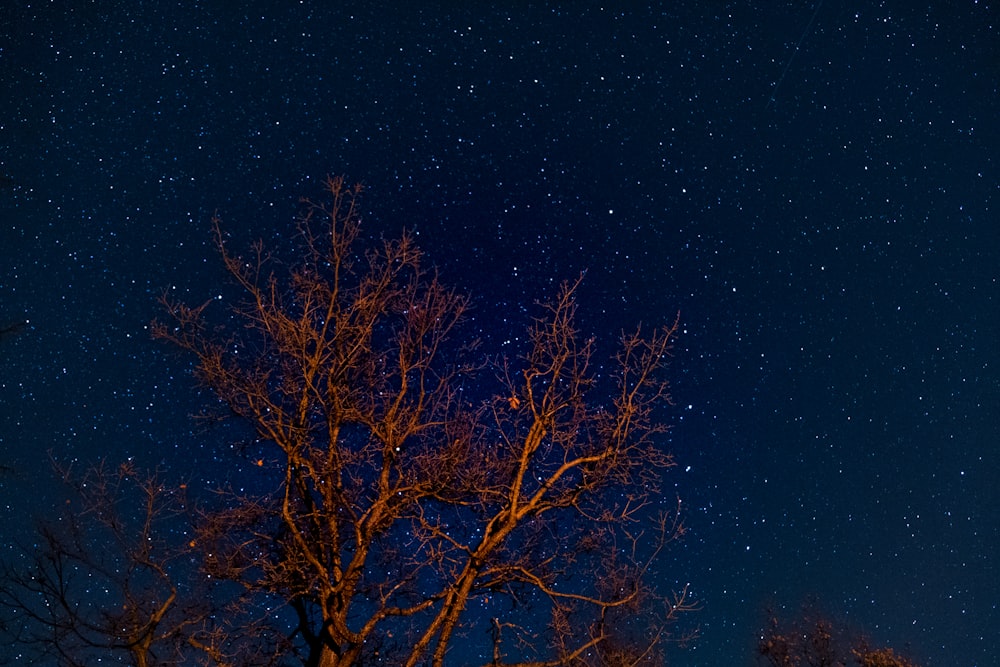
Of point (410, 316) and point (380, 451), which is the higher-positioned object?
point (410, 316)

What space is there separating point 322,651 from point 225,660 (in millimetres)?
1140

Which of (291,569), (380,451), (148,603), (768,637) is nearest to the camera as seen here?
(291,569)

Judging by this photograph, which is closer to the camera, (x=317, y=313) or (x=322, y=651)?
(x=322, y=651)

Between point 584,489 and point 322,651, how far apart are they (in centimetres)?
361

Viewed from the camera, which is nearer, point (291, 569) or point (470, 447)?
point (291, 569)

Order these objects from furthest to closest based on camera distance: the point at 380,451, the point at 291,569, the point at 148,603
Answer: the point at 148,603, the point at 380,451, the point at 291,569

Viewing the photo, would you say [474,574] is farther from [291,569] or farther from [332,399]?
[332,399]

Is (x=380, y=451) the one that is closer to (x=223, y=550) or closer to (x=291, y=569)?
(x=291, y=569)

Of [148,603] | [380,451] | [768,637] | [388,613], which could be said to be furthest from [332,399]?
[768,637]

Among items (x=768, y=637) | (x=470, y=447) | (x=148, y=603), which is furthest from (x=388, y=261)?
(x=768, y=637)

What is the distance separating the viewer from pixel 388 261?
9117 mm

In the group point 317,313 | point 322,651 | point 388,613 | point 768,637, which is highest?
point 317,313

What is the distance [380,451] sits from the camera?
29.2ft

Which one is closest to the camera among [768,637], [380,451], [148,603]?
[380,451]
